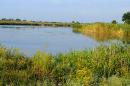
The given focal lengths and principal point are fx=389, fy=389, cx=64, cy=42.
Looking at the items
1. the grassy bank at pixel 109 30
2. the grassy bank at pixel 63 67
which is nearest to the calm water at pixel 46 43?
the grassy bank at pixel 109 30

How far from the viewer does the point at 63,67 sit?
10703 millimetres

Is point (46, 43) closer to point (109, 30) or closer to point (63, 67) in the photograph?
point (109, 30)

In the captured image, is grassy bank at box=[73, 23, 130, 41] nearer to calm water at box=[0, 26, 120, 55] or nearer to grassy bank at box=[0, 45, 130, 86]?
calm water at box=[0, 26, 120, 55]

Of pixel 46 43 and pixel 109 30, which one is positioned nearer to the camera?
pixel 46 43

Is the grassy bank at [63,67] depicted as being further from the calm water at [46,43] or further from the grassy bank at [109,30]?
the grassy bank at [109,30]

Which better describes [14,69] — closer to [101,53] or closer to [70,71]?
[70,71]

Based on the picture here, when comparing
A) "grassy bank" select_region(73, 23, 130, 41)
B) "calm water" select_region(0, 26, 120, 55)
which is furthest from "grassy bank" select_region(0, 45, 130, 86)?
"grassy bank" select_region(73, 23, 130, 41)

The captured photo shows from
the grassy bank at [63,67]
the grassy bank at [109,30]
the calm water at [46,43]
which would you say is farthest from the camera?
the grassy bank at [109,30]

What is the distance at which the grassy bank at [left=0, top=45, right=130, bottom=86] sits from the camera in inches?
368

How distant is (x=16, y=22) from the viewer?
79750 mm

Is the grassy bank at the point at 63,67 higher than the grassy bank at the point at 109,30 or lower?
higher

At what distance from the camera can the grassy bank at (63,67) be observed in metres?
9.36

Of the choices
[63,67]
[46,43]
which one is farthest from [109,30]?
Result: [63,67]

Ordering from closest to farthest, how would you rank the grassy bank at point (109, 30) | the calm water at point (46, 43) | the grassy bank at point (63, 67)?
1. the grassy bank at point (63, 67)
2. the calm water at point (46, 43)
3. the grassy bank at point (109, 30)
